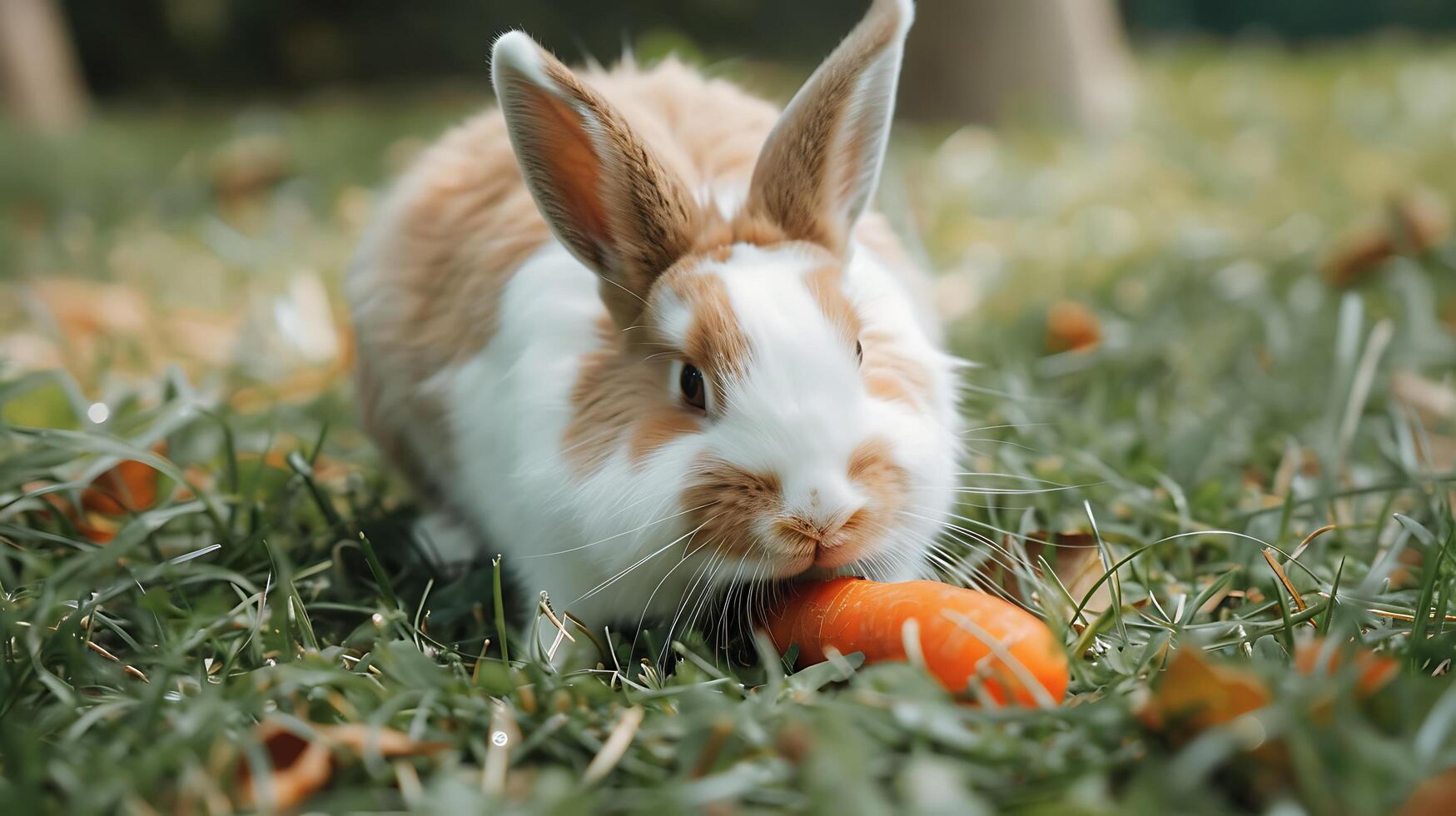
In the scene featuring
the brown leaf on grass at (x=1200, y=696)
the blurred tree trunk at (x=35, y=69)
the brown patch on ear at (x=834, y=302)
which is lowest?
the brown leaf on grass at (x=1200, y=696)

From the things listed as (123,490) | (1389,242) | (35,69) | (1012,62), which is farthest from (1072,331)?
(35,69)

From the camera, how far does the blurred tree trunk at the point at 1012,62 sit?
5980mm

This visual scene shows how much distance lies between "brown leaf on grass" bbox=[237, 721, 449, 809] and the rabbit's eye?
71 cm

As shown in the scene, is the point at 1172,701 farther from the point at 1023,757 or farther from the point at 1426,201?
the point at 1426,201

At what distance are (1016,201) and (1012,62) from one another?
163 cm

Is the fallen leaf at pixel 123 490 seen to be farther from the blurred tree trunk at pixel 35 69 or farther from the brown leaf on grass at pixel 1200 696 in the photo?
the blurred tree trunk at pixel 35 69

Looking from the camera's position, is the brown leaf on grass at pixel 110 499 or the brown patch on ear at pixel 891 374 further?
the brown leaf on grass at pixel 110 499

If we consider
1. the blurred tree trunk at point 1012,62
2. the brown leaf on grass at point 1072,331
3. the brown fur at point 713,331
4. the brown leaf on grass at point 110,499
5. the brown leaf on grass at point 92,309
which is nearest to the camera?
the brown fur at point 713,331

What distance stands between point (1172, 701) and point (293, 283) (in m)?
3.70

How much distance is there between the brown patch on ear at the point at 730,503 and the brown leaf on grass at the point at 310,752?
529 millimetres

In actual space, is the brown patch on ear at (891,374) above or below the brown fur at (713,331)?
below

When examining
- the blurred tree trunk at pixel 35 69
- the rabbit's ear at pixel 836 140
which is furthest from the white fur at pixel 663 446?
the blurred tree trunk at pixel 35 69

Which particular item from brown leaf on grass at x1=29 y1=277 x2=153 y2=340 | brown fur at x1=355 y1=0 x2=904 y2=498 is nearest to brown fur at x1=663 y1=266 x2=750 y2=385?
brown fur at x1=355 y1=0 x2=904 y2=498

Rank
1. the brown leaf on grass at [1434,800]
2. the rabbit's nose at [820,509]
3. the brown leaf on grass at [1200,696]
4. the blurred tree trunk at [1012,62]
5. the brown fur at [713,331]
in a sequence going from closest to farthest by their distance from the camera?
the brown leaf on grass at [1434,800], the brown leaf on grass at [1200,696], the rabbit's nose at [820,509], the brown fur at [713,331], the blurred tree trunk at [1012,62]
